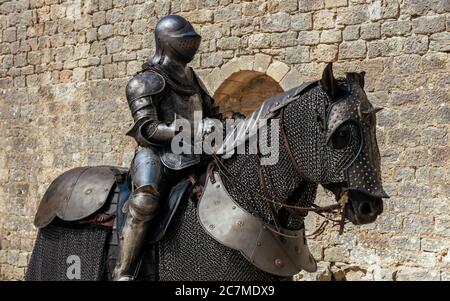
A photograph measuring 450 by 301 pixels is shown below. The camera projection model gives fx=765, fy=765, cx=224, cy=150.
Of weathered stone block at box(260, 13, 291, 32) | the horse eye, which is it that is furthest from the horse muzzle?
weathered stone block at box(260, 13, 291, 32)

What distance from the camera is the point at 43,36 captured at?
9.75 meters

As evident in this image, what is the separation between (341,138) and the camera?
339 cm

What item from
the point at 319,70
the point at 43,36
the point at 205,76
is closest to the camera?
the point at 319,70

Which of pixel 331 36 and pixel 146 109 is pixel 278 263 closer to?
pixel 146 109

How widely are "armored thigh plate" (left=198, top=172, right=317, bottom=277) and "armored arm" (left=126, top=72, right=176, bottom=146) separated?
0.47 meters

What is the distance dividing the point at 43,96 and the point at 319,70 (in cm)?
401

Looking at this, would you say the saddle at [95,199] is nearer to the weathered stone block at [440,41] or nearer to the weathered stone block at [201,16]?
the weathered stone block at [440,41]


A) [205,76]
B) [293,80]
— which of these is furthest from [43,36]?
[293,80]

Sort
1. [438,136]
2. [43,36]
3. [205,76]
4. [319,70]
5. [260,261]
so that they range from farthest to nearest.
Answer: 1. [43,36]
2. [205,76]
3. [319,70]
4. [438,136]
5. [260,261]

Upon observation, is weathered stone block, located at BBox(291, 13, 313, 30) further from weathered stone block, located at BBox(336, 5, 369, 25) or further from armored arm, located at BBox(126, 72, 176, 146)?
armored arm, located at BBox(126, 72, 176, 146)

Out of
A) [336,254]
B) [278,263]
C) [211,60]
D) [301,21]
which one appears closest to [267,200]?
[278,263]

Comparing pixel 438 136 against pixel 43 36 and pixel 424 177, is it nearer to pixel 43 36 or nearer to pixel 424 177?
pixel 424 177

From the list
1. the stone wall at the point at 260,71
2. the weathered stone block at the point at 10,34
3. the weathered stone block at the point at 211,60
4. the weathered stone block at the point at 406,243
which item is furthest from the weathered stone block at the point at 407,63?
the weathered stone block at the point at 10,34

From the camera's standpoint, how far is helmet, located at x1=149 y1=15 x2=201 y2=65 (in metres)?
4.32
